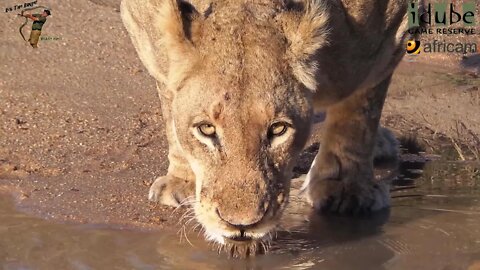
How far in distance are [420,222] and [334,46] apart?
1.20 meters

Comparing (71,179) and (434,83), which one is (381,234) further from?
(434,83)

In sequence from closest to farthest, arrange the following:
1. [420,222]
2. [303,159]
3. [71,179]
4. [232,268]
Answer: [232,268], [420,222], [71,179], [303,159]

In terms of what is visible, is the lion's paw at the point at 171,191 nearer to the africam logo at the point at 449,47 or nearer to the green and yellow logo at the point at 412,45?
the green and yellow logo at the point at 412,45

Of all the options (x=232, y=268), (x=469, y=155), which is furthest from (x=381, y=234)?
(x=469, y=155)

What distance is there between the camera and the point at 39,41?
9.71m

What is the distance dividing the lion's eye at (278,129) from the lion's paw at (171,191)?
1.51 m

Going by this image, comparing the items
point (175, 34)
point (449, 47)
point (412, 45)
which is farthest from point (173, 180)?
point (449, 47)

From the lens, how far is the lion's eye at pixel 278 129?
4887mm

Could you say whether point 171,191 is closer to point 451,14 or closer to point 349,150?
point 349,150

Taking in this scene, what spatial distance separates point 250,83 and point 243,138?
0.29 m

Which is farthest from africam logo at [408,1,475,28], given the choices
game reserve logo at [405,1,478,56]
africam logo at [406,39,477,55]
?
africam logo at [406,39,477,55]

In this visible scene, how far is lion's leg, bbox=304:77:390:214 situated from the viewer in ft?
21.6

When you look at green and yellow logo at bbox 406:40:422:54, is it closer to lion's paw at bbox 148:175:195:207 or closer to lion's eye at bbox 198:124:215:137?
lion's paw at bbox 148:175:195:207

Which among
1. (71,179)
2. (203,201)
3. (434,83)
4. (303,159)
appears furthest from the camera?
(434,83)
